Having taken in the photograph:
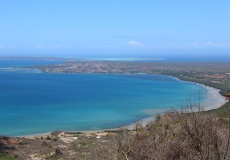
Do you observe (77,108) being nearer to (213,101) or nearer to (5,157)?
(213,101)

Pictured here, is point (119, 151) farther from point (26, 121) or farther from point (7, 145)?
point (26, 121)

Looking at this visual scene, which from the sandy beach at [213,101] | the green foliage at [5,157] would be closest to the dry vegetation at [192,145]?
the green foliage at [5,157]

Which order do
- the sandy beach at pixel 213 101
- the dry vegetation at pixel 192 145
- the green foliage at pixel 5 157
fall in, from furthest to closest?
the sandy beach at pixel 213 101, the green foliage at pixel 5 157, the dry vegetation at pixel 192 145

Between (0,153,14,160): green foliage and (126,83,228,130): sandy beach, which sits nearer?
(0,153,14,160): green foliage

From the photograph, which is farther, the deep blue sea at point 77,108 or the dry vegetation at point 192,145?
the deep blue sea at point 77,108

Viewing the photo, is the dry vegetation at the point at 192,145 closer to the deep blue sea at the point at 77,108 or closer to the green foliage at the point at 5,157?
the green foliage at the point at 5,157

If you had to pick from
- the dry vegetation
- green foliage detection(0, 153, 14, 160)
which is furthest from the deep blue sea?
the dry vegetation

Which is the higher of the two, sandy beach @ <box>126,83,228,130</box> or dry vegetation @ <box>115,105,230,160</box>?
dry vegetation @ <box>115,105,230,160</box>

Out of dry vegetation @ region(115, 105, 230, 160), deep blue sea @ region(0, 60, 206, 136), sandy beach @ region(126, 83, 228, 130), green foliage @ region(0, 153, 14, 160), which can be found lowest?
deep blue sea @ region(0, 60, 206, 136)

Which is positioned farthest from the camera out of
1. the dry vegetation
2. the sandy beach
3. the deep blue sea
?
the sandy beach

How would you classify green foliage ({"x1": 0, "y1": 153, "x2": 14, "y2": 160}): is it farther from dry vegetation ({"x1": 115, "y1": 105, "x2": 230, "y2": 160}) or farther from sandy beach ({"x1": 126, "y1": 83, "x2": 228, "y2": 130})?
sandy beach ({"x1": 126, "y1": 83, "x2": 228, "y2": 130})

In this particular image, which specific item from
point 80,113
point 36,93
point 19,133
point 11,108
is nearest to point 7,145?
point 19,133

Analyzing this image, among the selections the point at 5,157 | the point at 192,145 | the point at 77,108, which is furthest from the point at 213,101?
the point at 192,145
